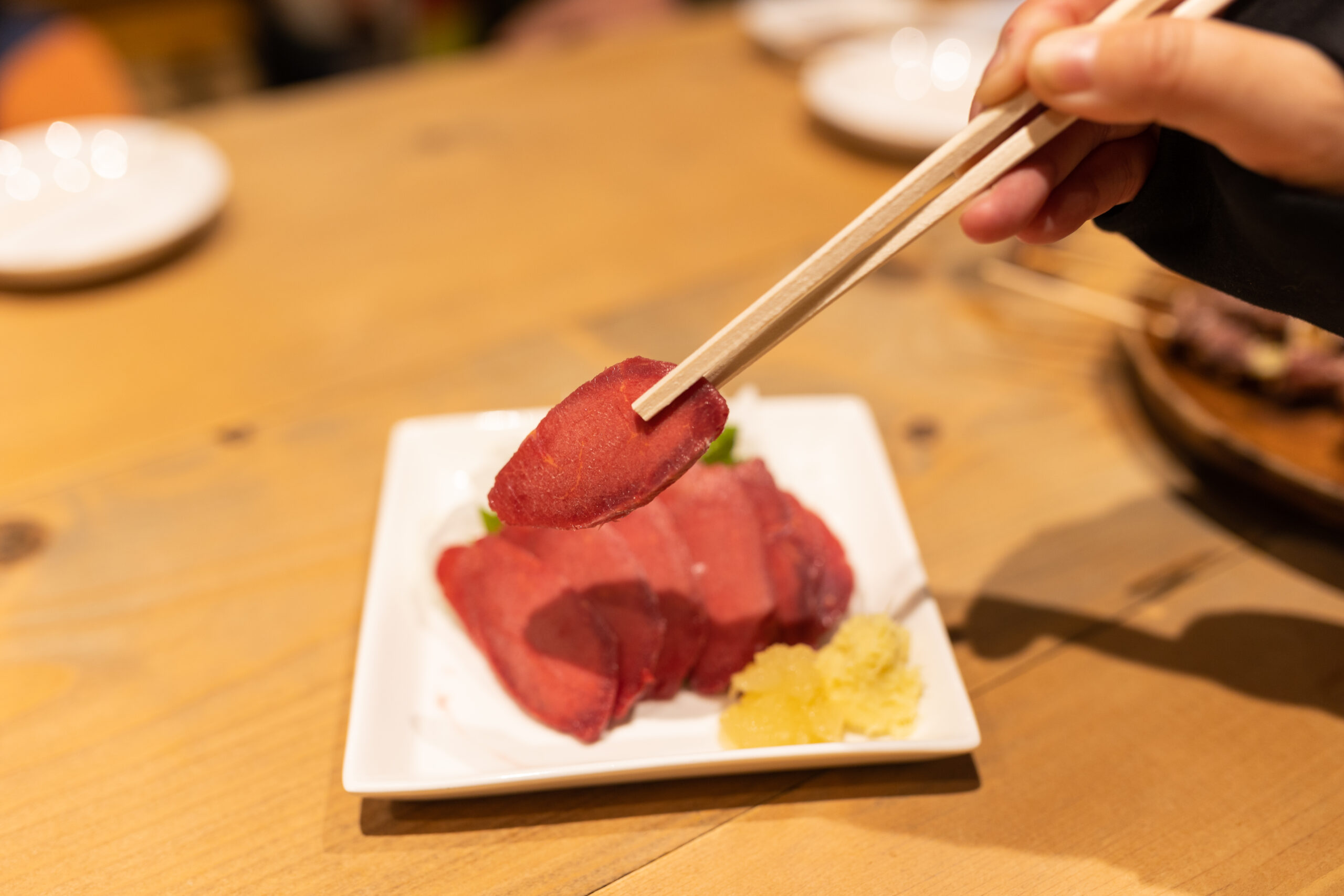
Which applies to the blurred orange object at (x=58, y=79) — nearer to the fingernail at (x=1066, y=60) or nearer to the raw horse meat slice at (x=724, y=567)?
the raw horse meat slice at (x=724, y=567)

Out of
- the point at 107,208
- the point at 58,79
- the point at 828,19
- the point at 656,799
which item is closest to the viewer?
the point at 656,799

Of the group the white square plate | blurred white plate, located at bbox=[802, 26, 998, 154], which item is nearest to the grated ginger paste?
the white square plate

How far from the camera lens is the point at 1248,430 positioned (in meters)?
1.57

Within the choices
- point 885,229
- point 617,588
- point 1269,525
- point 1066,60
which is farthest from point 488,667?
point 1269,525

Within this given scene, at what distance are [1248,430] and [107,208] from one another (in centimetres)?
253

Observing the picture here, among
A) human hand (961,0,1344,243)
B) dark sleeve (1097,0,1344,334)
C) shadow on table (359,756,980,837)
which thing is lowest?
shadow on table (359,756,980,837)

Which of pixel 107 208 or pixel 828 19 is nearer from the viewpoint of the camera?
pixel 107 208

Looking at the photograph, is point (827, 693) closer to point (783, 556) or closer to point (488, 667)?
point (783, 556)

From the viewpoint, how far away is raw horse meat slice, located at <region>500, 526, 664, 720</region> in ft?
3.97

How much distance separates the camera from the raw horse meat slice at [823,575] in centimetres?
129

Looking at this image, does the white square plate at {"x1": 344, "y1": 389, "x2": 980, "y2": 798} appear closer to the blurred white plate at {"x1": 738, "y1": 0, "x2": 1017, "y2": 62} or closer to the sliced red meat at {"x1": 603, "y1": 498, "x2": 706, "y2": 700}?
the sliced red meat at {"x1": 603, "y1": 498, "x2": 706, "y2": 700}

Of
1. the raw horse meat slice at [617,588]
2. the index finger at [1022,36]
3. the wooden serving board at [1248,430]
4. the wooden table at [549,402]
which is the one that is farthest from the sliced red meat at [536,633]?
the wooden serving board at [1248,430]

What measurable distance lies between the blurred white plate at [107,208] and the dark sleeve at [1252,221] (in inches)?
80.3

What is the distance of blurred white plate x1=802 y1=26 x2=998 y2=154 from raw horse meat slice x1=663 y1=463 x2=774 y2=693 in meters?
1.51
